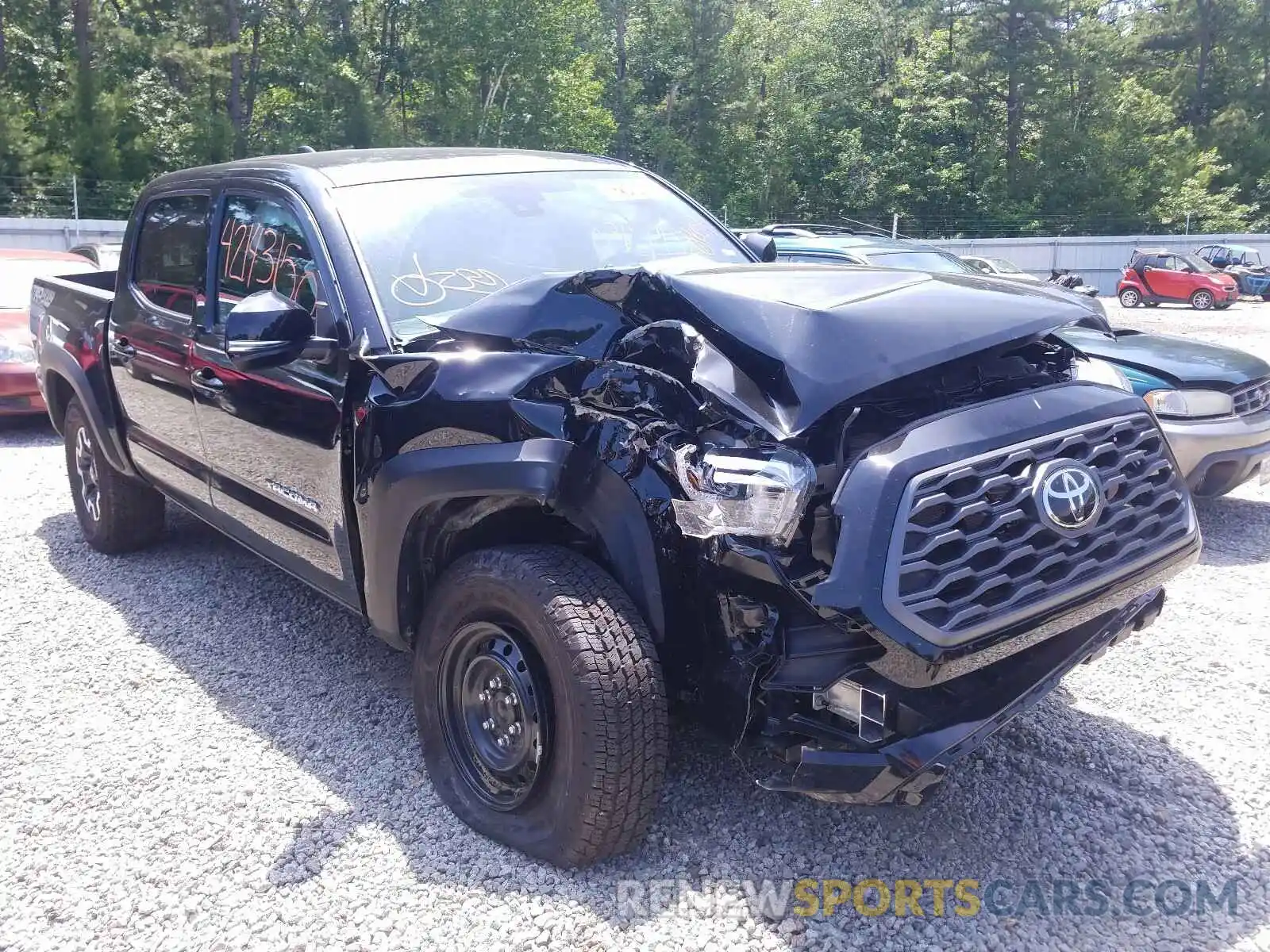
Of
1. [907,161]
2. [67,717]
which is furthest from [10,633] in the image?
[907,161]

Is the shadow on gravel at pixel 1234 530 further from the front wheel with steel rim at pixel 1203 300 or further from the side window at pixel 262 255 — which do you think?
the front wheel with steel rim at pixel 1203 300

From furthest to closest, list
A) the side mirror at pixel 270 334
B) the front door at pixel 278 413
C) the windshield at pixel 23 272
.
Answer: the windshield at pixel 23 272 → the front door at pixel 278 413 → the side mirror at pixel 270 334

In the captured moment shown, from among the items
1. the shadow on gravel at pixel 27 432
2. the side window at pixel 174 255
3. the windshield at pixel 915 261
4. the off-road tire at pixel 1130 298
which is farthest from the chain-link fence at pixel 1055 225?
the side window at pixel 174 255

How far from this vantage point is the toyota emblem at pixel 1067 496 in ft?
7.94

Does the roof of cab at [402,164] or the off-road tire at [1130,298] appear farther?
the off-road tire at [1130,298]

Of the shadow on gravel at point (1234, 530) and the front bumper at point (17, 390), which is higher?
the front bumper at point (17, 390)

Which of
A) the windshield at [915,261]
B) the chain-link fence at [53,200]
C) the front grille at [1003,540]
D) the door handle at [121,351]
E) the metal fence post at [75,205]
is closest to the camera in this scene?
the front grille at [1003,540]

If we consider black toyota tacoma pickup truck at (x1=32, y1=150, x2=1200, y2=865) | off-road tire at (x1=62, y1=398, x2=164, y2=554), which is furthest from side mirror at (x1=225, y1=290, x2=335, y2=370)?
off-road tire at (x1=62, y1=398, x2=164, y2=554)

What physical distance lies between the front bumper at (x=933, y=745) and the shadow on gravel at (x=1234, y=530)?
3227 millimetres

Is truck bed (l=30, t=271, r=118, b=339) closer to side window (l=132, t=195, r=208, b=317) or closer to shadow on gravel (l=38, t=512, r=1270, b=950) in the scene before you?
side window (l=132, t=195, r=208, b=317)

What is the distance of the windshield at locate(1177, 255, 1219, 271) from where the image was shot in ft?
81.8

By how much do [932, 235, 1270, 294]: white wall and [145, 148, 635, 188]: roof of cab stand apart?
28.6 m

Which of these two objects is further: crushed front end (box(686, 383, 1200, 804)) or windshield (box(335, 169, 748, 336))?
windshield (box(335, 169, 748, 336))

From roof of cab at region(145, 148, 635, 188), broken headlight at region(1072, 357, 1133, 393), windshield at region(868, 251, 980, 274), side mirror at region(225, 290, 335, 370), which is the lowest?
broken headlight at region(1072, 357, 1133, 393)
